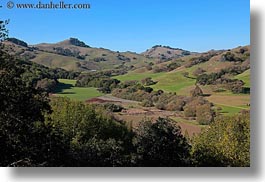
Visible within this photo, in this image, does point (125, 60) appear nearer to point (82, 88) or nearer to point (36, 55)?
point (82, 88)

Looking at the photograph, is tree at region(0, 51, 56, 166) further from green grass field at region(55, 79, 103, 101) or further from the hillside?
the hillside

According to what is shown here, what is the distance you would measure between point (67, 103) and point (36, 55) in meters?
0.57

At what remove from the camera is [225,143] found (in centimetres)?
475

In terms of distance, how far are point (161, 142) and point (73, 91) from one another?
1027 mm

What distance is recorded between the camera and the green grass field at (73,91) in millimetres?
4344

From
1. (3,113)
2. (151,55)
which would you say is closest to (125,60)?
(151,55)

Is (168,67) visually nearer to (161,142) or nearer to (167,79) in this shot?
(167,79)

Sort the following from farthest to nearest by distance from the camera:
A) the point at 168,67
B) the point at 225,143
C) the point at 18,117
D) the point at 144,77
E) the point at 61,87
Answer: the point at 225,143, the point at 168,67, the point at 144,77, the point at 61,87, the point at 18,117

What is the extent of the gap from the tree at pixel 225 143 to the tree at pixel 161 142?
144 millimetres

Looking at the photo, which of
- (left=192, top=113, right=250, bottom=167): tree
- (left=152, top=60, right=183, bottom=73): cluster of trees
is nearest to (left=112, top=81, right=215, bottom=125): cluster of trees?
(left=192, top=113, right=250, bottom=167): tree

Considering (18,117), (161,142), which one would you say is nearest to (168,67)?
(161,142)

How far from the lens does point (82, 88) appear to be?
441 cm

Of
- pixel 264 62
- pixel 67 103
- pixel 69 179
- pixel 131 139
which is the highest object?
pixel 264 62

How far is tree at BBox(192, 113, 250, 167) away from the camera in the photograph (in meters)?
3.93
